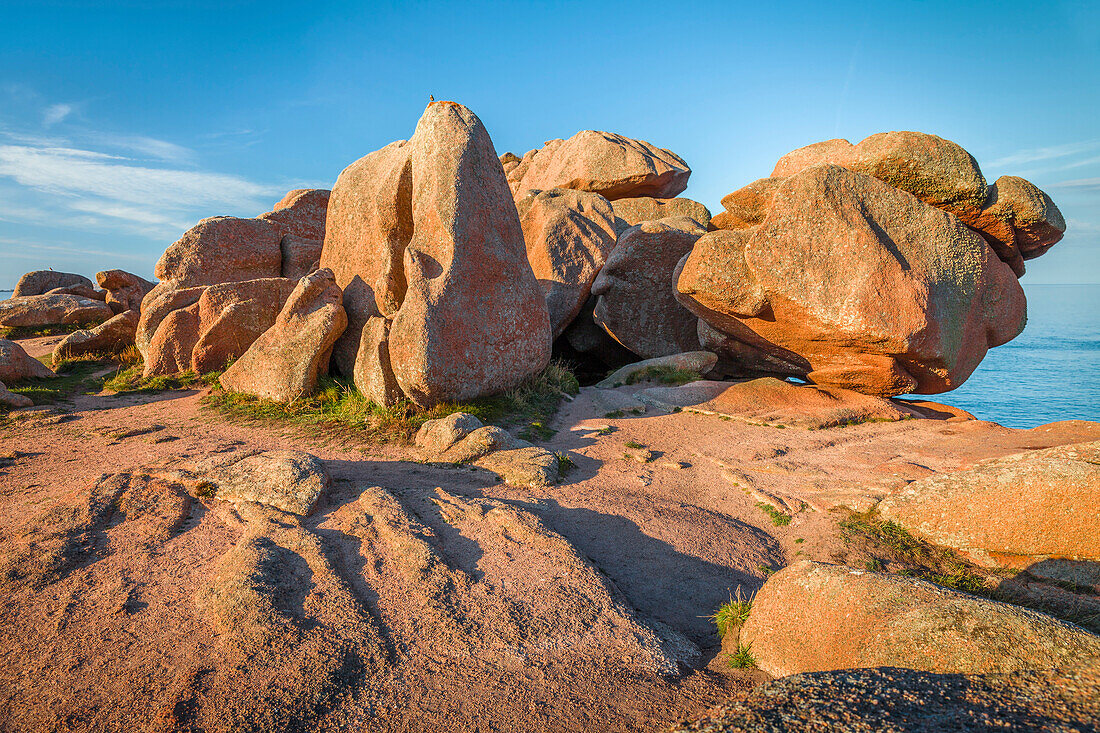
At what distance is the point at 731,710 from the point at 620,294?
1215cm

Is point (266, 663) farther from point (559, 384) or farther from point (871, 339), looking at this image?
point (871, 339)

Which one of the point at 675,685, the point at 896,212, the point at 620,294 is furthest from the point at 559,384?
the point at 675,685

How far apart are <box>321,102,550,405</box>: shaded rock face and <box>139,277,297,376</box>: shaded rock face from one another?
2.25m

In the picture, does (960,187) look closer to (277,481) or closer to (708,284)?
(708,284)

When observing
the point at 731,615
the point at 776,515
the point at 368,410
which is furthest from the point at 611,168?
the point at 731,615

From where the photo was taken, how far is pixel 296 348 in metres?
10.3

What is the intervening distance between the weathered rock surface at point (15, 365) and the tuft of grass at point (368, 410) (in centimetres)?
438

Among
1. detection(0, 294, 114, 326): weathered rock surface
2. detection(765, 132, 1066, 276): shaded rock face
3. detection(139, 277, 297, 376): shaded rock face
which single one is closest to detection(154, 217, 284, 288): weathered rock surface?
detection(139, 277, 297, 376): shaded rock face

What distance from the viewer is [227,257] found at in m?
14.7

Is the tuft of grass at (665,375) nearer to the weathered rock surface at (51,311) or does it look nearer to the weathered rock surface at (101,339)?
the weathered rock surface at (101,339)

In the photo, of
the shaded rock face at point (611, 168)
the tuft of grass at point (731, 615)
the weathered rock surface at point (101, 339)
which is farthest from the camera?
the shaded rock face at point (611, 168)

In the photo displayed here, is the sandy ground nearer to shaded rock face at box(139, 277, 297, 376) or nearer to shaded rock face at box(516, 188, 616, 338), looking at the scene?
shaded rock face at box(139, 277, 297, 376)

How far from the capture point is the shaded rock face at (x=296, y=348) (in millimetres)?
10086

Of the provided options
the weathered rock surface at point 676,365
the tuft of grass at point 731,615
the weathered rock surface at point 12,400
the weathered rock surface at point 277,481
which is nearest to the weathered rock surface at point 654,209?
the weathered rock surface at point 676,365
